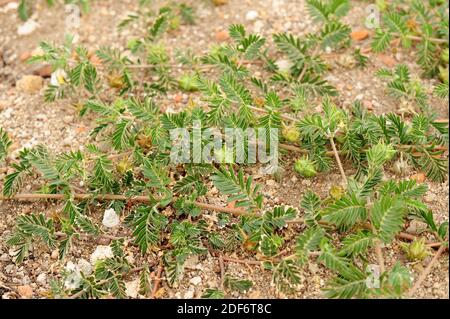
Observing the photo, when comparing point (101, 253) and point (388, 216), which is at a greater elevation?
point (388, 216)

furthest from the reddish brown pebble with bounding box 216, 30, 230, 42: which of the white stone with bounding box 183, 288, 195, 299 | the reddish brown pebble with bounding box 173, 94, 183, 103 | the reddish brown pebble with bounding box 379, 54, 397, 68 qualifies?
the white stone with bounding box 183, 288, 195, 299

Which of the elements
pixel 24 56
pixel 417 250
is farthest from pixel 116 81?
pixel 417 250

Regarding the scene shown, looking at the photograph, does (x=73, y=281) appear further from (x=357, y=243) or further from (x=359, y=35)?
(x=359, y=35)

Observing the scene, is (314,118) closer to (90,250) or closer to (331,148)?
(331,148)

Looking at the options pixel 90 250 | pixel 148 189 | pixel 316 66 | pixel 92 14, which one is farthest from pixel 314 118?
pixel 92 14

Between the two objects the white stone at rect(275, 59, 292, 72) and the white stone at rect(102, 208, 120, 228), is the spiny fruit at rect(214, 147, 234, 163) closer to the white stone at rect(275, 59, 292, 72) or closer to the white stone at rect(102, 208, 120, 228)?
the white stone at rect(102, 208, 120, 228)

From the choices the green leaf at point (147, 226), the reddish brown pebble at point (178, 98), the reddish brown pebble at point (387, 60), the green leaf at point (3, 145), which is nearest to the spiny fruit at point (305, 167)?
the green leaf at point (147, 226)
